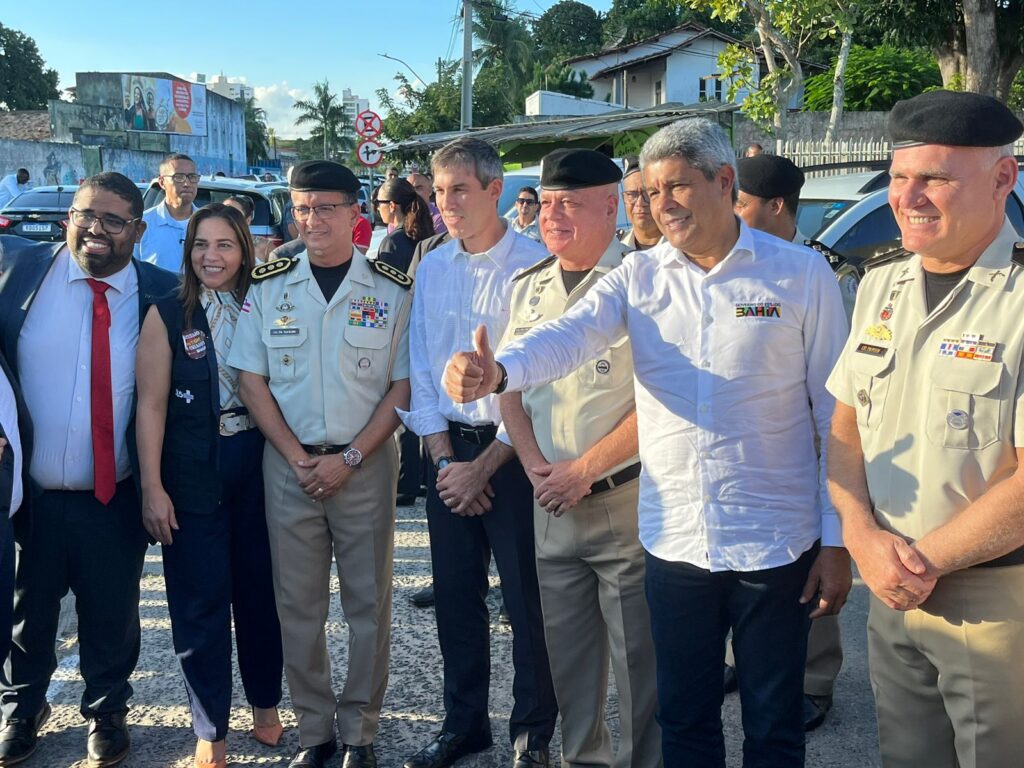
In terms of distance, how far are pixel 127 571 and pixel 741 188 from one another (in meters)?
2.87

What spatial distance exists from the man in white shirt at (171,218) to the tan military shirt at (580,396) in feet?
14.3

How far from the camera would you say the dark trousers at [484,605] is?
342cm

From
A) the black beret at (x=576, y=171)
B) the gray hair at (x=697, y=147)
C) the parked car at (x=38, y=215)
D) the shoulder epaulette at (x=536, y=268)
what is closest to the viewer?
the gray hair at (x=697, y=147)

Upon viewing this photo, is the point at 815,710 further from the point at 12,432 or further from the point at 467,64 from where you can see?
the point at 467,64

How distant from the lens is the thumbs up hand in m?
2.42

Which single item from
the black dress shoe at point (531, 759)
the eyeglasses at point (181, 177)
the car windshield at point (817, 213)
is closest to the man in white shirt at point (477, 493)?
the black dress shoe at point (531, 759)

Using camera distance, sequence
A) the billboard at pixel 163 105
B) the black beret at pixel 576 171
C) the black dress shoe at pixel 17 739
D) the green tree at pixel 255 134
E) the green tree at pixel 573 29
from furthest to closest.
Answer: the green tree at pixel 255 134 → the green tree at pixel 573 29 → the billboard at pixel 163 105 → the black dress shoe at pixel 17 739 → the black beret at pixel 576 171

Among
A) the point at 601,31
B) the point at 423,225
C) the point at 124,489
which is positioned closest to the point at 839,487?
the point at 124,489

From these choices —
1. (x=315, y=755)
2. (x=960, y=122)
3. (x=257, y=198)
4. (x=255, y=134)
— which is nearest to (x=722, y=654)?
(x=960, y=122)

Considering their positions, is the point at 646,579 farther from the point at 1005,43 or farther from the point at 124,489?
the point at 1005,43

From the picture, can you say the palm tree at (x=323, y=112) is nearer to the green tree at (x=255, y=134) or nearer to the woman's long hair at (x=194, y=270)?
the green tree at (x=255, y=134)

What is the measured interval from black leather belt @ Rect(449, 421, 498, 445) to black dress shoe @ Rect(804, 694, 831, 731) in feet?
5.29

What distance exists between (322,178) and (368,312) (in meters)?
0.51

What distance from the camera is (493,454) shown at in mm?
3383
